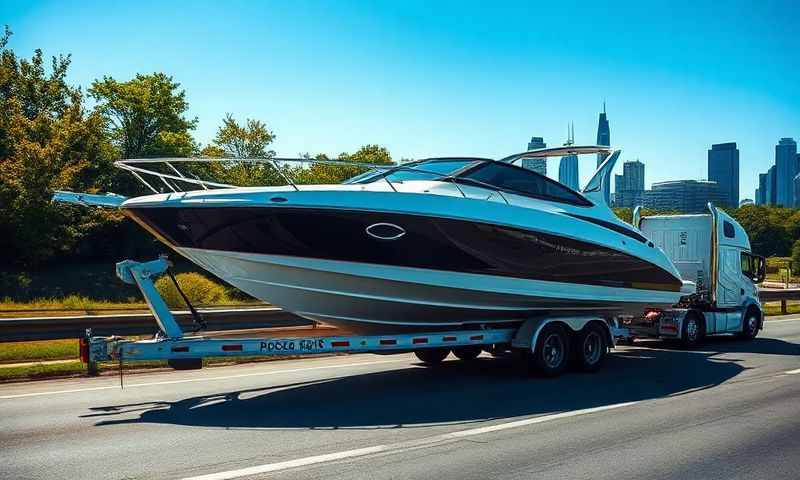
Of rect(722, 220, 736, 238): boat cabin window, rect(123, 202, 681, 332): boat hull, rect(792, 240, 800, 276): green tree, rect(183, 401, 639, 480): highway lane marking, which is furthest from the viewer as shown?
rect(792, 240, 800, 276): green tree

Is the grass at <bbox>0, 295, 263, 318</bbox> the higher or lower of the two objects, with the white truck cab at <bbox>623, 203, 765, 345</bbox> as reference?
lower

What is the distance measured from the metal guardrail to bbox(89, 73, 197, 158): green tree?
35674mm

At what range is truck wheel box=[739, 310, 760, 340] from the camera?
55.1ft

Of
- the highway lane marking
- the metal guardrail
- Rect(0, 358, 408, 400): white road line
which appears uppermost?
the metal guardrail

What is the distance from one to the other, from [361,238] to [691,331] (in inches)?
374

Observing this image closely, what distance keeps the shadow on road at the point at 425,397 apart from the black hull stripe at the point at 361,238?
165 centimetres

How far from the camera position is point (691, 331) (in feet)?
49.4

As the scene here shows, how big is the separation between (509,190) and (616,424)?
4145mm

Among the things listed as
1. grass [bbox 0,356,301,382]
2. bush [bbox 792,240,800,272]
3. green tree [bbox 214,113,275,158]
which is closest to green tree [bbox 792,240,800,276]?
bush [bbox 792,240,800,272]

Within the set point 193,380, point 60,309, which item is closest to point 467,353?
point 193,380

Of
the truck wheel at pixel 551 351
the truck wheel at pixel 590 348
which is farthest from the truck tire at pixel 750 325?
the truck wheel at pixel 551 351

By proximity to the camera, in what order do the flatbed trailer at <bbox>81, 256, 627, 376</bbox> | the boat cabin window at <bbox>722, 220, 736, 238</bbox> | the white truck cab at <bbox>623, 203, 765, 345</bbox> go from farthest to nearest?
the boat cabin window at <bbox>722, 220, 736, 238</bbox>, the white truck cab at <bbox>623, 203, 765, 345</bbox>, the flatbed trailer at <bbox>81, 256, 627, 376</bbox>

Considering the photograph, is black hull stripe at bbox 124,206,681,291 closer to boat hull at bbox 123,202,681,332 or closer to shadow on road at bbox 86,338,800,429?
boat hull at bbox 123,202,681,332

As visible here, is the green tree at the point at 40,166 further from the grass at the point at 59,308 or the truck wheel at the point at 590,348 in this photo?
the truck wheel at the point at 590,348
